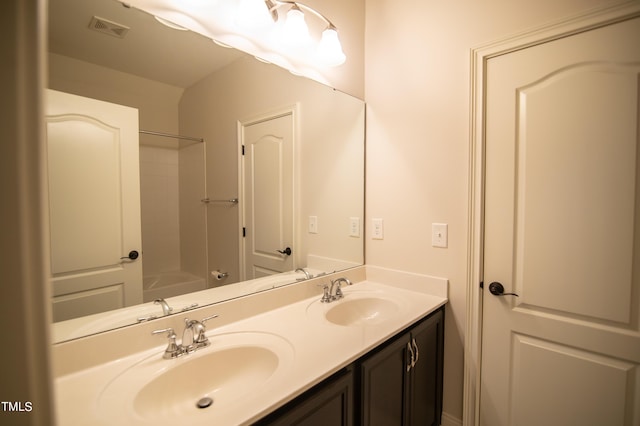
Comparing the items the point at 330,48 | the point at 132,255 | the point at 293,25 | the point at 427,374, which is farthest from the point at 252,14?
the point at 427,374

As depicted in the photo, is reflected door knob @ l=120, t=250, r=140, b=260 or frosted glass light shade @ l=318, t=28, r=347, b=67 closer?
reflected door knob @ l=120, t=250, r=140, b=260

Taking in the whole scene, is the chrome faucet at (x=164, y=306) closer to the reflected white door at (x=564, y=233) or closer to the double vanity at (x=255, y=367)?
the double vanity at (x=255, y=367)

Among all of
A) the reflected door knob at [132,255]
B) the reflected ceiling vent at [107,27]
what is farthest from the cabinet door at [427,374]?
the reflected ceiling vent at [107,27]

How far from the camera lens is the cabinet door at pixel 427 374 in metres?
1.28

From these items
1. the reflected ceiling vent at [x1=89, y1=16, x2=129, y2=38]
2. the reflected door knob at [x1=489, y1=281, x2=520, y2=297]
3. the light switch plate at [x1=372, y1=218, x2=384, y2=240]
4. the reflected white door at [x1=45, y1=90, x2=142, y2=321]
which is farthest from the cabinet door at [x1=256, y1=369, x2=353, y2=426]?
the reflected ceiling vent at [x1=89, y1=16, x2=129, y2=38]

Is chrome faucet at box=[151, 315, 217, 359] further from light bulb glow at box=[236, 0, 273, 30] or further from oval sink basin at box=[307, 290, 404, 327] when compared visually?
light bulb glow at box=[236, 0, 273, 30]

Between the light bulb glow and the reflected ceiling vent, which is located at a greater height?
the light bulb glow

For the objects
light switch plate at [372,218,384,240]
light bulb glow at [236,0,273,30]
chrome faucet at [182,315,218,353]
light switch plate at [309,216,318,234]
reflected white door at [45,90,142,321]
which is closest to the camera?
reflected white door at [45,90,142,321]

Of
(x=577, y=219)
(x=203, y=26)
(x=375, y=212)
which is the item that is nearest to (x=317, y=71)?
(x=203, y=26)

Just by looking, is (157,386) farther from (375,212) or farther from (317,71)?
(317,71)

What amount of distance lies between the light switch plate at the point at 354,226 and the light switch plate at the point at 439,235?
47 centimetres

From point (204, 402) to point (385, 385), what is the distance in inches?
25.8

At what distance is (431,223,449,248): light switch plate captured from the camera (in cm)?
149

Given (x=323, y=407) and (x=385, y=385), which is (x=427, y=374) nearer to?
(x=385, y=385)
